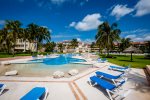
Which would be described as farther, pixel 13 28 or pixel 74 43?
pixel 74 43

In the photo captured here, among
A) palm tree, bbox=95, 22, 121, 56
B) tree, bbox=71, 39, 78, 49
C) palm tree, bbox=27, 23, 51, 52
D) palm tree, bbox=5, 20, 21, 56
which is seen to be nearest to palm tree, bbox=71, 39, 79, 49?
tree, bbox=71, 39, 78, 49

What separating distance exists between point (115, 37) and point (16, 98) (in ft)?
114

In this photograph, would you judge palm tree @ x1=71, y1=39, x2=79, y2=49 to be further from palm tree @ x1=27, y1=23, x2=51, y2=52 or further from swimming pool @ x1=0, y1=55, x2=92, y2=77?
swimming pool @ x1=0, y1=55, x2=92, y2=77

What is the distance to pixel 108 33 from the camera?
1468 inches

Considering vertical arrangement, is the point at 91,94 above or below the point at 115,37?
below

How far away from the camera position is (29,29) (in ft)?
169

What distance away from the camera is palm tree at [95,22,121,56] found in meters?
36.2

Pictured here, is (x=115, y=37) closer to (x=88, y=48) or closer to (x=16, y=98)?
(x=16, y=98)

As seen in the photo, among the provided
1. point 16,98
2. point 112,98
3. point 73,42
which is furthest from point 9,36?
point 73,42

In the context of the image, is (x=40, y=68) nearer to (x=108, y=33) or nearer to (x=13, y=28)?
(x=108, y=33)

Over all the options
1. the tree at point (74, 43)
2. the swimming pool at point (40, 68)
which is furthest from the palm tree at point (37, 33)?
the tree at point (74, 43)

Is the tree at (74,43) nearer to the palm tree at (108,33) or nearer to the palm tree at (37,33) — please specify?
the palm tree at (37,33)

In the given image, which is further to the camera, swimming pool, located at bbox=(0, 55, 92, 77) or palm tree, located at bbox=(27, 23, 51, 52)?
palm tree, located at bbox=(27, 23, 51, 52)

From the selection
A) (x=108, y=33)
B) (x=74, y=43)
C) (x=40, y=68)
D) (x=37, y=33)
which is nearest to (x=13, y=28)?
(x=37, y=33)
